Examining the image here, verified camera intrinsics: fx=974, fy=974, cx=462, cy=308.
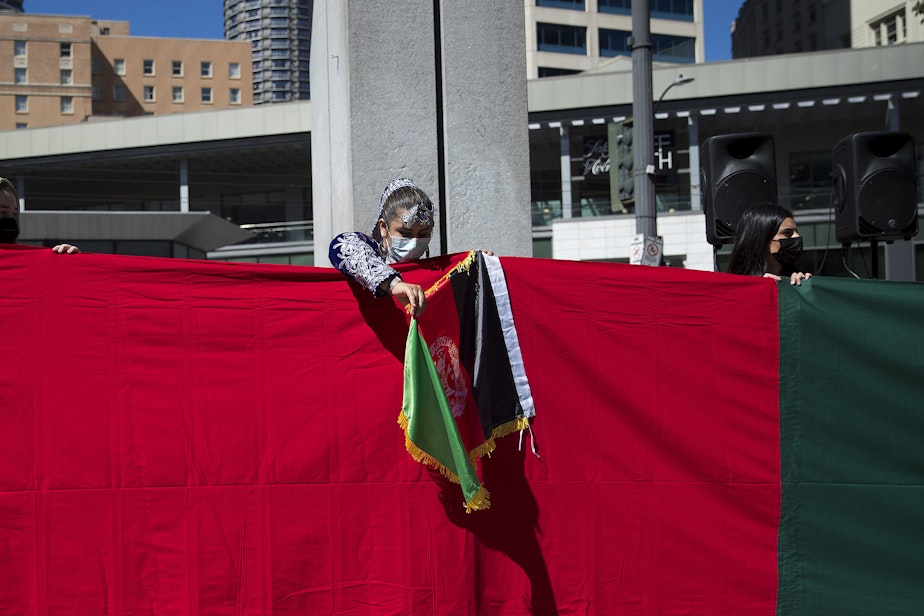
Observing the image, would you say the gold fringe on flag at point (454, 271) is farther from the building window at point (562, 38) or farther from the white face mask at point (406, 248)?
the building window at point (562, 38)

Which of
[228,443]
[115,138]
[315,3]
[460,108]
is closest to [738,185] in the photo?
[460,108]

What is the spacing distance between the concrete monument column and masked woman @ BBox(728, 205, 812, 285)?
1.21 meters

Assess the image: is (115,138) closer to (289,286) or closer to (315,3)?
(315,3)

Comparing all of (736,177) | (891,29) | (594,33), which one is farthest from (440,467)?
(594,33)

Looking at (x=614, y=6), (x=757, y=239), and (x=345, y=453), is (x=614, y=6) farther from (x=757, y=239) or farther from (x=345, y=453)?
(x=345, y=453)

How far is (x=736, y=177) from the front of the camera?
25.0 ft

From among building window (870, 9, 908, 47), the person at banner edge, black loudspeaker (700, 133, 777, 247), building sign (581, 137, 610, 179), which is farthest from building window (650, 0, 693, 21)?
the person at banner edge

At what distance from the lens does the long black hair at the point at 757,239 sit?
4.94 metres

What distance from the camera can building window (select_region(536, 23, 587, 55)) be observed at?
67.7 m

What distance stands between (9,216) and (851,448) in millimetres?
3883

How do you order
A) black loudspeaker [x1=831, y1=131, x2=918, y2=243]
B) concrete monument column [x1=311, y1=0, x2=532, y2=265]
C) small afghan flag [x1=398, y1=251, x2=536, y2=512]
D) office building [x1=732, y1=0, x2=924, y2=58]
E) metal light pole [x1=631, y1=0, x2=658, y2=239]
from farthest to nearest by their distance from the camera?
office building [x1=732, y1=0, x2=924, y2=58]
metal light pole [x1=631, y1=0, x2=658, y2=239]
black loudspeaker [x1=831, y1=131, x2=918, y2=243]
concrete monument column [x1=311, y1=0, x2=532, y2=265]
small afghan flag [x1=398, y1=251, x2=536, y2=512]

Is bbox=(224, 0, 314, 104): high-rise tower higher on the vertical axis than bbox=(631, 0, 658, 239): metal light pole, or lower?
higher

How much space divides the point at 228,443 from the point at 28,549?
82 cm

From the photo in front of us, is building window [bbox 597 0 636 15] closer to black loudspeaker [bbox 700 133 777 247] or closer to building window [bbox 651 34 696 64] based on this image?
building window [bbox 651 34 696 64]
